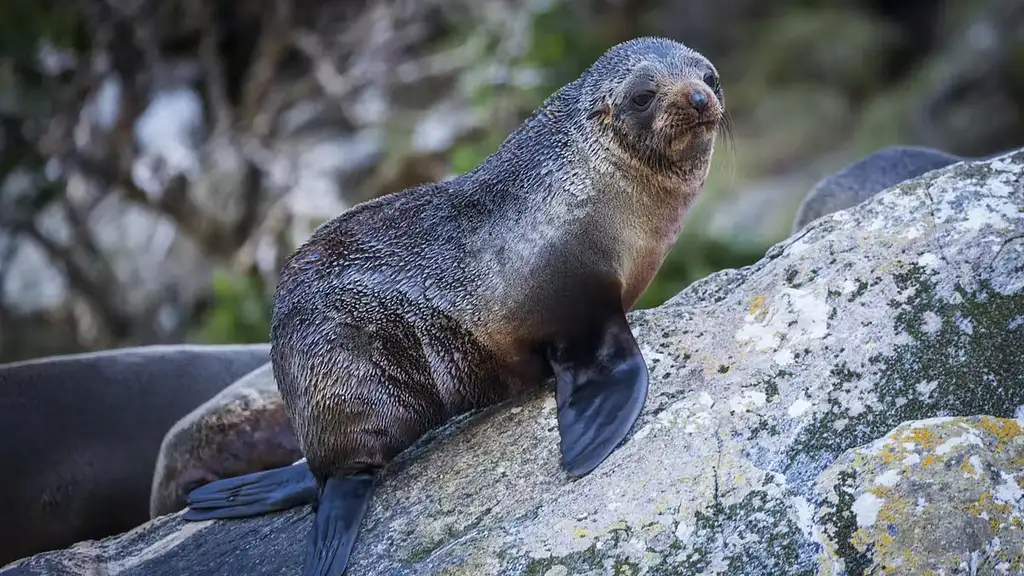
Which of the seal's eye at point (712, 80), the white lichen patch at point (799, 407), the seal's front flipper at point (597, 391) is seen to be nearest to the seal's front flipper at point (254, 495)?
the seal's front flipper at point (597, 391)

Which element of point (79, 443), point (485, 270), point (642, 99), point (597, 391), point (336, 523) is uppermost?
point (79, 443)

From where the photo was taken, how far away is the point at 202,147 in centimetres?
1329

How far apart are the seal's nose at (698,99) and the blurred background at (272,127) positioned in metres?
6.20

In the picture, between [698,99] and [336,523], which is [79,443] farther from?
[698,99]

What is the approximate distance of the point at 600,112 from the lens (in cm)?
418

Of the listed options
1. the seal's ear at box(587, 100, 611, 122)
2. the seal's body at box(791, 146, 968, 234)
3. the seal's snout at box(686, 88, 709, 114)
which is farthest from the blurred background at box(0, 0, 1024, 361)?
the seal's snout at box(686, 88, 709, 114)

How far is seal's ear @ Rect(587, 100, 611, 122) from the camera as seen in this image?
4.16 m

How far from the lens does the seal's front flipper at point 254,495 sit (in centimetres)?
402

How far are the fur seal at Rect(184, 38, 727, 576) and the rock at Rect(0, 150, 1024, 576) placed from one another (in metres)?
0.14

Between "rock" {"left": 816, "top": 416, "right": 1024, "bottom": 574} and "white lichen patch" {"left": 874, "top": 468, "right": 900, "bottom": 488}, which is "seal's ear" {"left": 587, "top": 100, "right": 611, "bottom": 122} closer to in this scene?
"rock" {"left": 816, "top": 416, "right": 1024, "bottom": 574}

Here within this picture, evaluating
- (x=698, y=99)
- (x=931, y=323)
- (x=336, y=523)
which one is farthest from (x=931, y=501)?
(x=336, y=523)

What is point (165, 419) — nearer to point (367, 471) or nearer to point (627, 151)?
point (367, 471)

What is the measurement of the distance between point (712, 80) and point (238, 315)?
7125 millimetres

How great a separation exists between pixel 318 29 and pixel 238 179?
10.2ft
